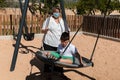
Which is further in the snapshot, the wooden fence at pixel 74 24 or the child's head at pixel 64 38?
the wooden fence at pixel 74 24

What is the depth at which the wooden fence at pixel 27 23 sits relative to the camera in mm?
13266

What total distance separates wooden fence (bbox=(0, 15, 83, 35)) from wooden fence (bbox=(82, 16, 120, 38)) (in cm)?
54

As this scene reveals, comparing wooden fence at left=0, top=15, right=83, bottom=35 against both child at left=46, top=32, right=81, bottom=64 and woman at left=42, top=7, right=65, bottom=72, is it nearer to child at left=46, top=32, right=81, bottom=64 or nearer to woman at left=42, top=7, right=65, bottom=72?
woman at left=42, top=7, right=65, bottom=72

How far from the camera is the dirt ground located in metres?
7.23

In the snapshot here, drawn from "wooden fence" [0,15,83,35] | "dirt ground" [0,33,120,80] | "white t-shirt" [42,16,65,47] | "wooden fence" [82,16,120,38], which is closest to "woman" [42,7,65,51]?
"white t-shirt" [42,16,65,47]

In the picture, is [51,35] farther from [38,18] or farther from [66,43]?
[38,18]

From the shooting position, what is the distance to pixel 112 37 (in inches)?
507

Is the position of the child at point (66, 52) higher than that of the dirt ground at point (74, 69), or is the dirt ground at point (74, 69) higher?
the child at point (66, 52)

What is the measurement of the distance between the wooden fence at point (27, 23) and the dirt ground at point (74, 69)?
1398mm

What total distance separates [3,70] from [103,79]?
241cm

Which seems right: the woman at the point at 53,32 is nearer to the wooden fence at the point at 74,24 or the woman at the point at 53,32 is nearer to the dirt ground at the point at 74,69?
the dirt ground at the point at 74,69

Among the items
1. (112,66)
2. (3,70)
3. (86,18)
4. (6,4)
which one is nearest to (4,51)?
(3,70)

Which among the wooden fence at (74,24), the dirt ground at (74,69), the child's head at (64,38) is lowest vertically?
the dirt ground at (74,69)

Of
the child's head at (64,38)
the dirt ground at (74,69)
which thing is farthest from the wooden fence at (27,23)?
the child's head at (64,38)
